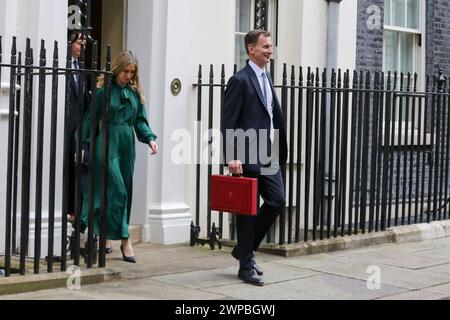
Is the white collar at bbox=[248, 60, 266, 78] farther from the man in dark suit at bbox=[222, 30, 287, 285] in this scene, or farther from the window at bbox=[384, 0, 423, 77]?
the window at bbox=[384, 0, 423, 77]

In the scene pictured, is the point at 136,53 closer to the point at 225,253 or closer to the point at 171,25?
the point at 171,25

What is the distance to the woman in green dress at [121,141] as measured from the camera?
723cm

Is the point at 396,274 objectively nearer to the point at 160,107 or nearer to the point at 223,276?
the point at 223,276

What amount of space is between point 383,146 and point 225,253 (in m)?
2.49

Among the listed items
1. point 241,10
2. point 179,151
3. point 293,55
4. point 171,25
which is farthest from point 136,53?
point 293,55

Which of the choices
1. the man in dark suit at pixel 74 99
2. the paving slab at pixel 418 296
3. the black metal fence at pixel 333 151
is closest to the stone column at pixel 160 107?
the black metal fence at pixel 333 151

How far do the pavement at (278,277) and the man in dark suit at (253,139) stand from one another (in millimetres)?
339

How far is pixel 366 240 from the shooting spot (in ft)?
30.4

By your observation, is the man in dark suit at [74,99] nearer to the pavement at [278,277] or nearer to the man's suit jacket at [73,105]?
the man's suit jacket at [73,105]

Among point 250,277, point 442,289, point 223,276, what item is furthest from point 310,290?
point 442,289

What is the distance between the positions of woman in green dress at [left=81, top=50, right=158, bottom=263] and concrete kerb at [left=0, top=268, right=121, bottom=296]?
1.89 ft

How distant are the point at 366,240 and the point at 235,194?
289cm
